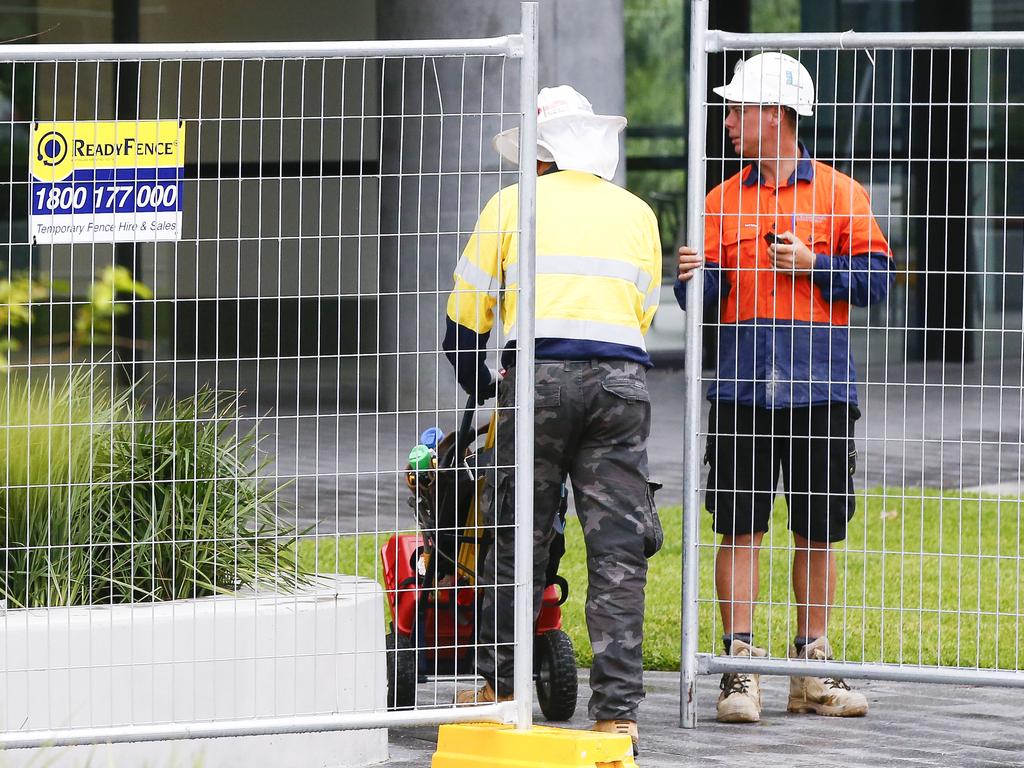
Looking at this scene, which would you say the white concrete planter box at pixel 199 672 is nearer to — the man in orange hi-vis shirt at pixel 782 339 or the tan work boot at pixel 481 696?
the tan work boot at pixel 481 696

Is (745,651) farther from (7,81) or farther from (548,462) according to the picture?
(7,81)

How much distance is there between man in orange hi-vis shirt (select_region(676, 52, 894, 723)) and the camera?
564 centimetres

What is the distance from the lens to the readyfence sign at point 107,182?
458 cm

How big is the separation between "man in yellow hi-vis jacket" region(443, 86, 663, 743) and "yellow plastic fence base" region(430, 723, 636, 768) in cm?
28

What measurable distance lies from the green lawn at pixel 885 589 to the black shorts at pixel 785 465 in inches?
6.3

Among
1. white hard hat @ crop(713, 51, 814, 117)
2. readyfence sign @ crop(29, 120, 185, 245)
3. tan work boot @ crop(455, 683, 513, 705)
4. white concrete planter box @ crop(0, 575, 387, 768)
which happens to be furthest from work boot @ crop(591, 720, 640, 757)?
white hard hat @ crop(713, 51, 814, 117)

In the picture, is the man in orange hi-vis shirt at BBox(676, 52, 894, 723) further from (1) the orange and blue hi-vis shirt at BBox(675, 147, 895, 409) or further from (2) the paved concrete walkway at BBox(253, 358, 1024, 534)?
(2) the paved concrete walkway at BBox(253, 358, 1024, 534)


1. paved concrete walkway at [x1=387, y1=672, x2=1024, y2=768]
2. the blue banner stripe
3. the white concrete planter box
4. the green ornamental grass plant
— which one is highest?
the blue banner stripe

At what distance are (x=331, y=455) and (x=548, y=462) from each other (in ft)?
2.98

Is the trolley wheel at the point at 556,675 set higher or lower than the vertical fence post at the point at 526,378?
lower

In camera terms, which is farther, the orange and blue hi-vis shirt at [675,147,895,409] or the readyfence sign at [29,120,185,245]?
the orange and blue hi-vis shirt at [675,147,895,409]

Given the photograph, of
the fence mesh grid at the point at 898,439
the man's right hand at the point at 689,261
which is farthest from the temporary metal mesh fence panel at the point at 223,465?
the fence mesh grid at the point at 898,439

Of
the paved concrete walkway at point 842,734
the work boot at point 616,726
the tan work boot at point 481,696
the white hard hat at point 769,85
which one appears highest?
the white hard hat at point 769,85

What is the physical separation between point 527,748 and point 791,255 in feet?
6.33
